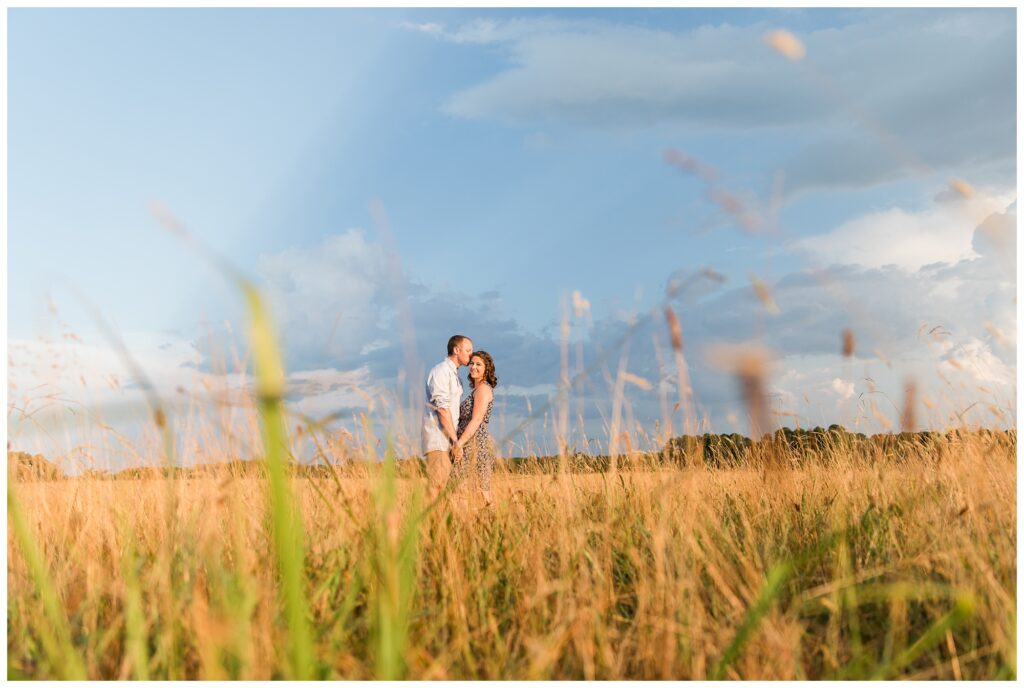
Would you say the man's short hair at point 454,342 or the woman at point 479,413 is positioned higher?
the man's short hair at point 454,342

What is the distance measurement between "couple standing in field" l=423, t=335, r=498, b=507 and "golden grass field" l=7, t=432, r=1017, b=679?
270cm

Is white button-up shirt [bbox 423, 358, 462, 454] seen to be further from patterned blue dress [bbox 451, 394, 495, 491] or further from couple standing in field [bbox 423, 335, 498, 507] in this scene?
patterned blue dress [bbox 451, 394, 495, 491]

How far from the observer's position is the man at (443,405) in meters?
6.50

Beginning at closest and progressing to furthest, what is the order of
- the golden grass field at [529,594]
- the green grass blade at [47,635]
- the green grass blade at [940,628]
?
the green grass blade at [940,628], the green grass blade at [47,635], the golden grass field at [529,594]

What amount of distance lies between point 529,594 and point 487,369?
480 cm

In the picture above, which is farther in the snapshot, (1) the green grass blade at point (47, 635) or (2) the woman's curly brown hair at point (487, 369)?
(2) the woman's curly brown hair at point (487, 369)

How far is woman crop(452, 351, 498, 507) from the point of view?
6.57 meters

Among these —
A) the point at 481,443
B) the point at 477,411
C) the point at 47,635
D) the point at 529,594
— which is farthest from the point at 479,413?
the point at 47,635

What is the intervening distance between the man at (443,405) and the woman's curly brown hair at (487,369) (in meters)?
0.24

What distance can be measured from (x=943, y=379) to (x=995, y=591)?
10.8ft

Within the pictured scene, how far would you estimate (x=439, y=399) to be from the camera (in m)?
6.50

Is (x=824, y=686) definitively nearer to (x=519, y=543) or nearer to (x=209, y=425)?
(x=519, y=543)

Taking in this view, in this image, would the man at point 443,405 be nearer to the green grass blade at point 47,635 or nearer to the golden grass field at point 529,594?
the golden grass field at point 529,594

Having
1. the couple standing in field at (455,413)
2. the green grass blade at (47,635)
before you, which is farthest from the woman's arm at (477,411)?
the green grass blade at (47,635)
